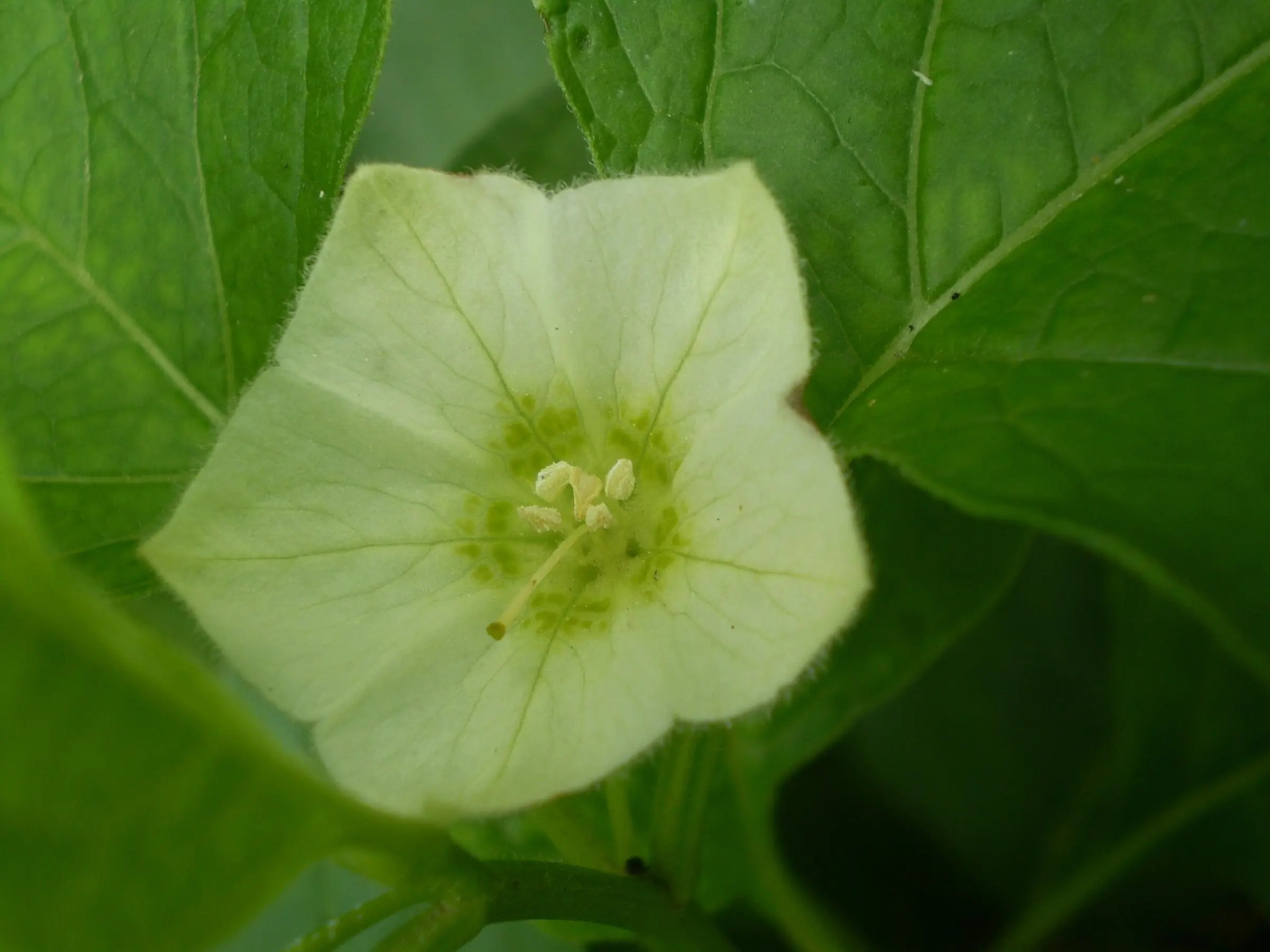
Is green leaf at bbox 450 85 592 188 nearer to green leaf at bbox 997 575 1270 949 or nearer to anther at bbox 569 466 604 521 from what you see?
anther at bbox 569 466 604 521

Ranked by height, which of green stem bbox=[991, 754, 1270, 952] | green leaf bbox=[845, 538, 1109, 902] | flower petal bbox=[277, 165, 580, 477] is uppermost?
flower petal bbox=[277, 165, 580, 477]

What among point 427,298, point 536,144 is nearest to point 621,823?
point 427,298

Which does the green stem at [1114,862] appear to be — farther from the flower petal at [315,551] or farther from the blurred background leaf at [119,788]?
the blurred background leaf at [119,788]

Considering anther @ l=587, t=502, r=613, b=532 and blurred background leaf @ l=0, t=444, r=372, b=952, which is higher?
blurred background leaf @ l=0, t=444, r=372, b=952

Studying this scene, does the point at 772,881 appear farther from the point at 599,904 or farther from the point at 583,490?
the point at 583,490

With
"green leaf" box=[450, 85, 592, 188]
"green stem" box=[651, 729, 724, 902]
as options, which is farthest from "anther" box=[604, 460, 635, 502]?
"green leaf" box=[450, 85, 592, 188]

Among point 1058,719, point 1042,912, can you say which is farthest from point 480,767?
point 1058,719
